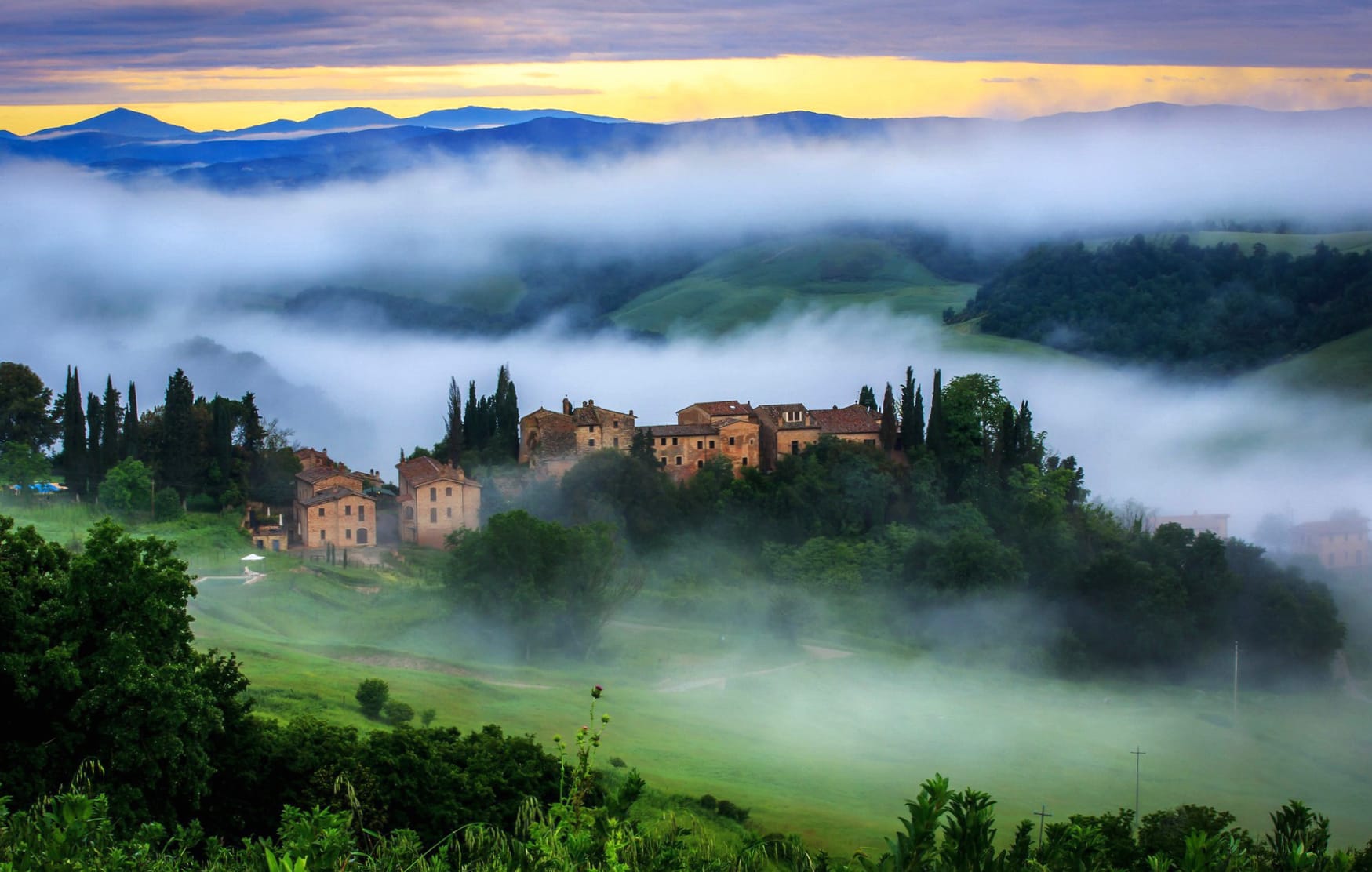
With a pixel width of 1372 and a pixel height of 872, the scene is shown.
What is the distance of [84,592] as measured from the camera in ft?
84.8

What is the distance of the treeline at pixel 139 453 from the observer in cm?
6031

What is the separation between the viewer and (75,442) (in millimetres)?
62812

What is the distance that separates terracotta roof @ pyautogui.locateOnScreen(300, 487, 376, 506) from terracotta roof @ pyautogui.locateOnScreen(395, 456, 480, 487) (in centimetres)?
254

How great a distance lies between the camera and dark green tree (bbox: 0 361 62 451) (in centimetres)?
6556

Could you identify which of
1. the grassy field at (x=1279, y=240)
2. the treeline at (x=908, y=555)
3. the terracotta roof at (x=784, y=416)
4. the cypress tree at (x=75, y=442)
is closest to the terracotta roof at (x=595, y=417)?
the treeline at (x=908, y=555)

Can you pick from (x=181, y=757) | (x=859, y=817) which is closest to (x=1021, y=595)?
(x=859, y=817)

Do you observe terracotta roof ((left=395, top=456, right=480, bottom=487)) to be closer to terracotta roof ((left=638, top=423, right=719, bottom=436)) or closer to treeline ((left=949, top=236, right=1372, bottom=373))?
terracotta roof ((left=638, top=423, right=719, bottom=436))

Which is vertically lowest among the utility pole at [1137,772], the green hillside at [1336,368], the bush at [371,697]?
the utility pole at [1137,772]

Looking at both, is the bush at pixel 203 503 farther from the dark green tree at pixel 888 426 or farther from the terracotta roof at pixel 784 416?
the dark green tree at pixel 888 426

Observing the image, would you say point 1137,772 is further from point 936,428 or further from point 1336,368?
point 1336,368

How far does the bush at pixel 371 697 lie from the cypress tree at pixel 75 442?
2848 cm

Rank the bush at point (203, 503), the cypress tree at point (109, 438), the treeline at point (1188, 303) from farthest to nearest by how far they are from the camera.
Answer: the treeline at point (1188, 303), the cypress tree at point (109, 438), the bush at point (203, 503)

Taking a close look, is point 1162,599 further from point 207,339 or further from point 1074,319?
point 207,339

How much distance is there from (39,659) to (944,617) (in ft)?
137
